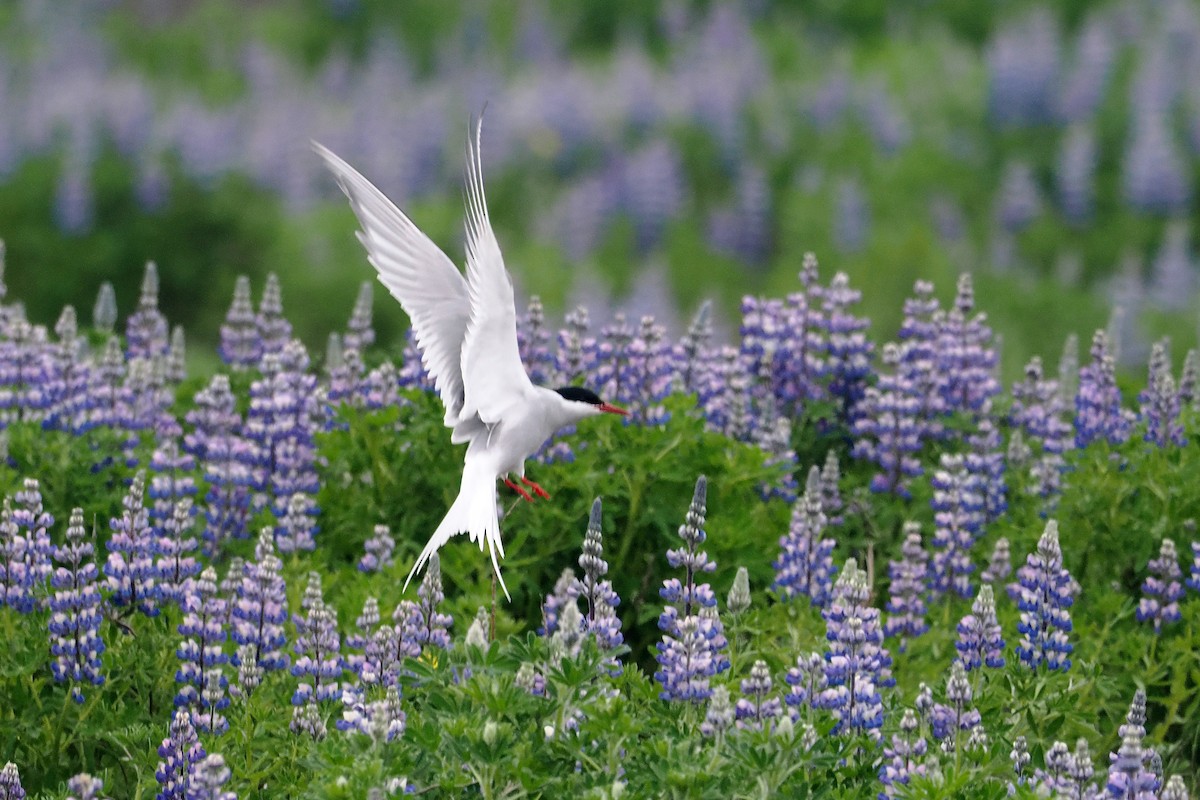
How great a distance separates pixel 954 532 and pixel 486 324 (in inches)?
84.4

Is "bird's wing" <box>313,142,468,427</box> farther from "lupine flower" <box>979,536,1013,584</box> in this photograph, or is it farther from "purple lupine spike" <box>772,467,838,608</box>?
"lupine flower" <box>979,536,1013,584</box>

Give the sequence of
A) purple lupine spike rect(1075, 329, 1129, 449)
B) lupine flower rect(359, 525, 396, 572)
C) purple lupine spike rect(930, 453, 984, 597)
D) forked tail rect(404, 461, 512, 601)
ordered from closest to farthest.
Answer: forked tail rect(404, 461, 512, 601) < lupine flower rect(359, 525, 396, 572) < purple lupine spike rect(930, 453, 984, 597) < purple lupine spike rect(1075, 329, 1129, 449)

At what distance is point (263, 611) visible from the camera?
5.46 m

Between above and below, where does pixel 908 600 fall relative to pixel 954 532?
below

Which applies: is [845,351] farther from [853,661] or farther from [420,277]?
[853,661]

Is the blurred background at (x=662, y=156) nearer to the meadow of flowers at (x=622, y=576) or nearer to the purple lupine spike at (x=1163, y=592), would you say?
the meadow of flowers at (x=622, y=576)

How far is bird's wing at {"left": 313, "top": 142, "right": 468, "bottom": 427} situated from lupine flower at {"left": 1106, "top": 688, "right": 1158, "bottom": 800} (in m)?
2.19

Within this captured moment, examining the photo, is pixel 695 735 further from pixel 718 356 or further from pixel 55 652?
pixel 718 356

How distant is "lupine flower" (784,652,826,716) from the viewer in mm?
4746

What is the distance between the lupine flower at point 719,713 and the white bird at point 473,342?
0.93 m

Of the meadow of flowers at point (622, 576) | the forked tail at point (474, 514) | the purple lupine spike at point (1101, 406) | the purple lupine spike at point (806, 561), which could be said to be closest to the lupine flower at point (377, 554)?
the meadow of flowers at point (622, 576)

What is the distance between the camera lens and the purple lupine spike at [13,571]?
17.8 feet

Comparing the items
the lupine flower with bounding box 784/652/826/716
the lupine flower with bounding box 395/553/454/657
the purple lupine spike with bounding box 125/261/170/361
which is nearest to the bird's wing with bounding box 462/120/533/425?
the lupine flower with bounding box 395/553/454/657

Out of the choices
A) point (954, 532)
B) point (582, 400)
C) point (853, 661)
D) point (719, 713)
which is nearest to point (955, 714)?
point (853, 661)
